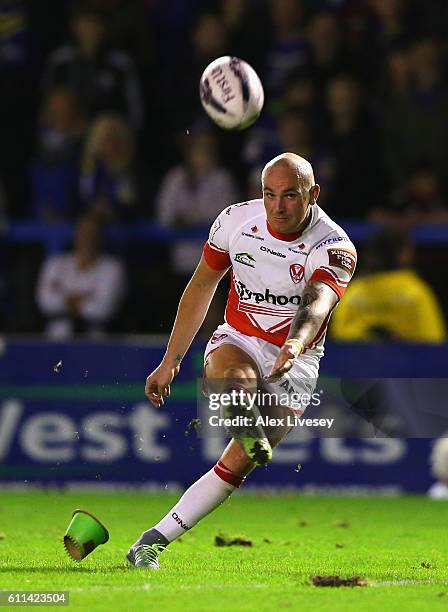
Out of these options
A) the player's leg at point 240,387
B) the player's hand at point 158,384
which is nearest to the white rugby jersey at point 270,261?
the player's leg at point 240,387

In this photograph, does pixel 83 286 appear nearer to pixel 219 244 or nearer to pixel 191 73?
pixel 191 73

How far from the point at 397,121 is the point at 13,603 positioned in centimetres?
868

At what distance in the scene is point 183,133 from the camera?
1549 cm

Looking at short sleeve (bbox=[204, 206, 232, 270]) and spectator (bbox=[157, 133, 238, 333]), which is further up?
spectator (bbox=[157, 133, 238, 333])

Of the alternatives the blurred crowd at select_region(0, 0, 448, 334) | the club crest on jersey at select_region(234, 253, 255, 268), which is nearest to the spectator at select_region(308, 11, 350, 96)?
the blurred crowd at select_region(0, 0, 448, 334)

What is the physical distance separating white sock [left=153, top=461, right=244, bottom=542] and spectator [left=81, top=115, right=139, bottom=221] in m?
6.73

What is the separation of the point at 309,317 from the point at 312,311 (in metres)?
0.05

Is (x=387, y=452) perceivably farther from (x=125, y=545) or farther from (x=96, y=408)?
(x=125, y=545)

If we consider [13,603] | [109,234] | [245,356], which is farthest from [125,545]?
[109,234]

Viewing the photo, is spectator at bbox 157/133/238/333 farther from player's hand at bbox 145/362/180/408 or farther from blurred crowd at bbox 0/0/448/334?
player's hand at bbox 145/362/180/408

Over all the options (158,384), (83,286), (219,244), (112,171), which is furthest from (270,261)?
(112,171)

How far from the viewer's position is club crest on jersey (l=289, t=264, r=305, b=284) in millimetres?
7902

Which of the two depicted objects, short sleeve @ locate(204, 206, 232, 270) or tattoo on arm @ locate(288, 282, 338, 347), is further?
short sleeve @ locate(204, 206, 232, 270)

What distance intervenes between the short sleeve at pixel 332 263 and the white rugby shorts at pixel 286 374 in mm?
498
